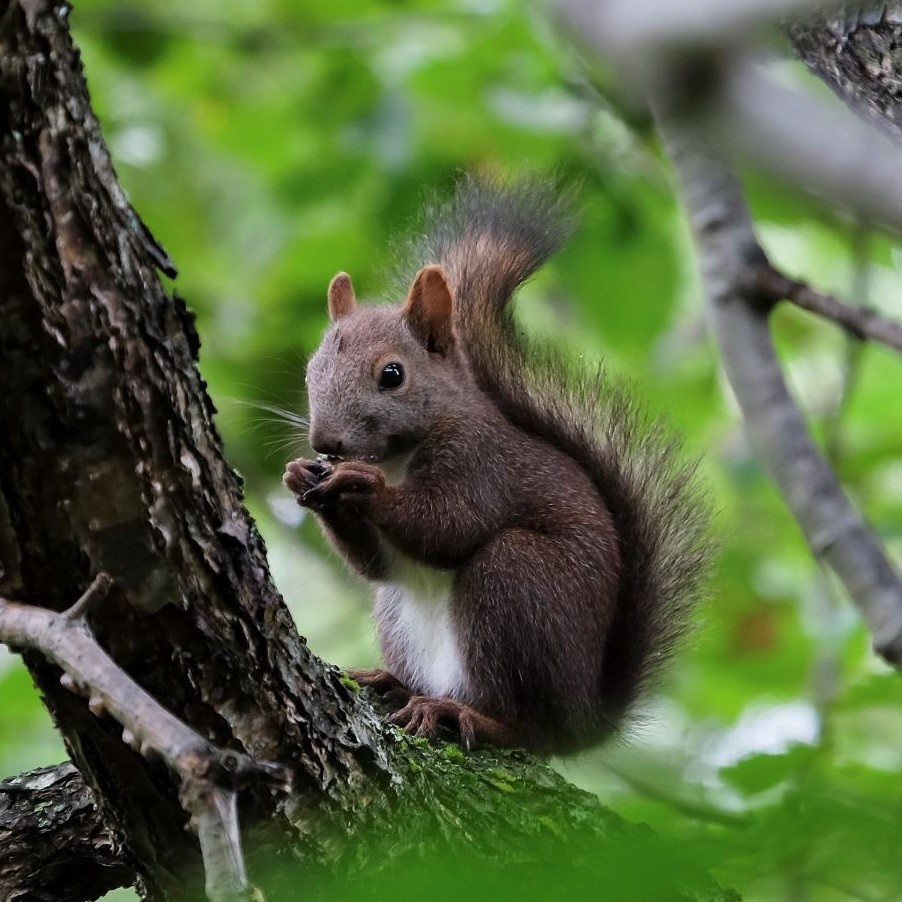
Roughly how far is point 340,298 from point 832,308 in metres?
2.63

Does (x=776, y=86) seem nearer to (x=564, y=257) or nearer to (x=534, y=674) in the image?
(x=534, y=674)

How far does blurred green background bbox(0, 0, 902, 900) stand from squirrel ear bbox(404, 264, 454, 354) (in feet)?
1.40

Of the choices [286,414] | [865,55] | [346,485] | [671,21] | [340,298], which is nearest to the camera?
[671,21]

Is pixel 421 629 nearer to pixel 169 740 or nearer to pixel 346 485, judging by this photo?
pixel 346 485

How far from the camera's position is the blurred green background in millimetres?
Answer: 3859

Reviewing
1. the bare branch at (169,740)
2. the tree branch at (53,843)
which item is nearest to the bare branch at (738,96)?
the bare branch at (169,740)

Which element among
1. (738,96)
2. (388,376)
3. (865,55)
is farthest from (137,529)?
(388,376)

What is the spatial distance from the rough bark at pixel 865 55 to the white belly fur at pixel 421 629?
1.44 metres

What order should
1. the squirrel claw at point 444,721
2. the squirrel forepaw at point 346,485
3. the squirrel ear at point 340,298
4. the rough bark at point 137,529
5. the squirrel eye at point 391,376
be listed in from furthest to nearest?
the squirrel ear at point 340,298
the squirrel eye at point 391,376
the squirrel forepaw at point 346,485
the squirrel claw at point 444,721
the rough bark at point 137,529

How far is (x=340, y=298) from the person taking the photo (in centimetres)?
364

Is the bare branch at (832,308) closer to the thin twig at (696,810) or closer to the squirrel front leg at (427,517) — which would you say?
the thin twig at (696,810)

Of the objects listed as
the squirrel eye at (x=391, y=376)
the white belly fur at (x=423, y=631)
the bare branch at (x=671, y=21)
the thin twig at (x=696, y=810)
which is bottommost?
the thin twig at (x=696, y=810)

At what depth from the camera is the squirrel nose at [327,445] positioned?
3107 mm

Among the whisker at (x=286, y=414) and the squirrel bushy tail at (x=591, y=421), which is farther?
the whisker at (x=286, y=414)
